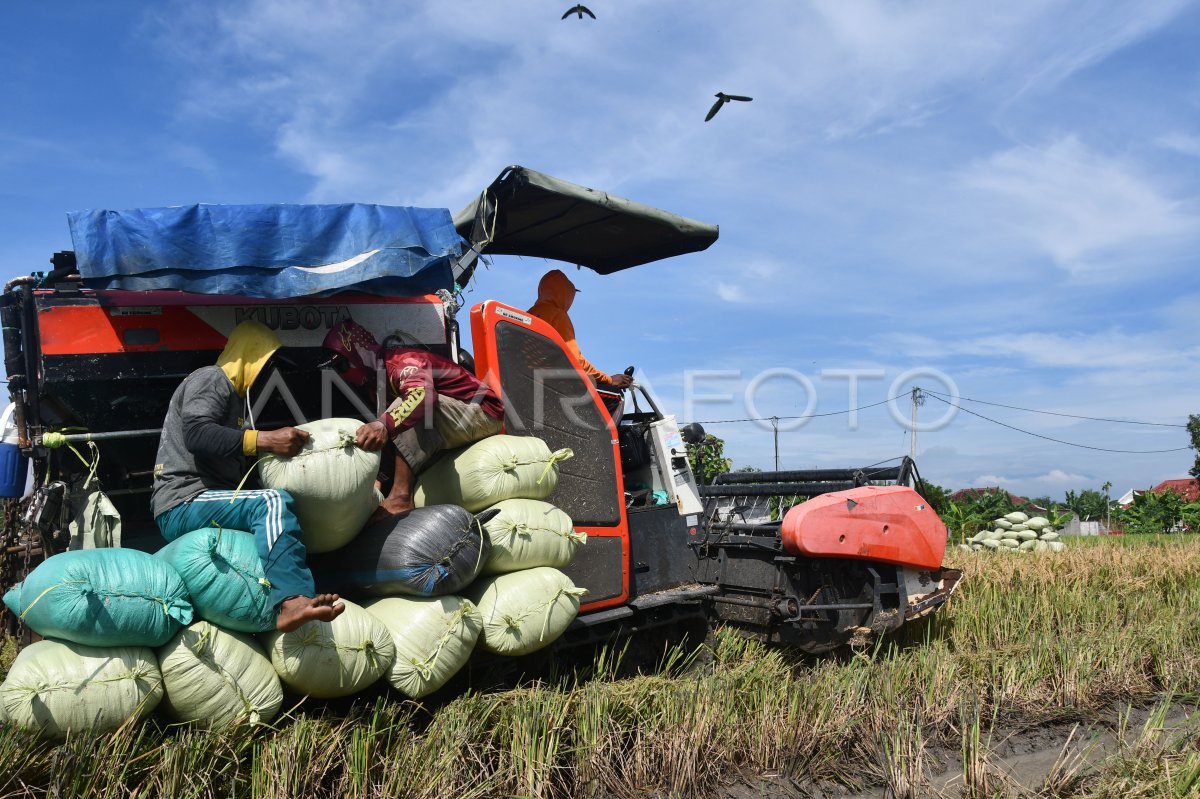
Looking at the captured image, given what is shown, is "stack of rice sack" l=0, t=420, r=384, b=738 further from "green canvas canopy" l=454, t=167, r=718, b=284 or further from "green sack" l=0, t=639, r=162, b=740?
"green canvas canopy" l=454, t=167, r=718, b=284

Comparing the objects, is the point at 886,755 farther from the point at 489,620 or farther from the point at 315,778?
the point at 315,778

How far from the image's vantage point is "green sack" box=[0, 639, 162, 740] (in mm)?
3270

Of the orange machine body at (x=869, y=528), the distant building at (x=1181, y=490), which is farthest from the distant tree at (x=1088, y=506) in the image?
the orange machine body at (x=869, y=528)

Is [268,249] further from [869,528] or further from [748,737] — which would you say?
[869,528]

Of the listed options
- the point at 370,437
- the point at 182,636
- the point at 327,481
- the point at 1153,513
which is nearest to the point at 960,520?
the point at 1153,513

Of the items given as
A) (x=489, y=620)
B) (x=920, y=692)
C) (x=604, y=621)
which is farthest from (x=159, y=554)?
(x=920, y=692)

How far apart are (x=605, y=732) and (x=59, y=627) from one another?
2431 mm

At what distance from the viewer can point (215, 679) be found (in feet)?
11.9

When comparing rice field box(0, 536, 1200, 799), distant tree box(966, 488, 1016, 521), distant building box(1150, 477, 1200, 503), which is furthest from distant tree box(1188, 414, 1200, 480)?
rice field box(0, 536, 1200, 799)

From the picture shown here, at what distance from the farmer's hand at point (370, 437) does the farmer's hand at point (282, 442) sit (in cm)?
25

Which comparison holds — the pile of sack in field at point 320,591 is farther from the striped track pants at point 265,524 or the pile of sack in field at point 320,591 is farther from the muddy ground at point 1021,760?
the muddy ground at point 1021,760

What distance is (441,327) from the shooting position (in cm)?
532

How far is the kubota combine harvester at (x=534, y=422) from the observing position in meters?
4.43

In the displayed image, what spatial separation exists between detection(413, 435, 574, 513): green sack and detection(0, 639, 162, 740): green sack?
5.71 ft
